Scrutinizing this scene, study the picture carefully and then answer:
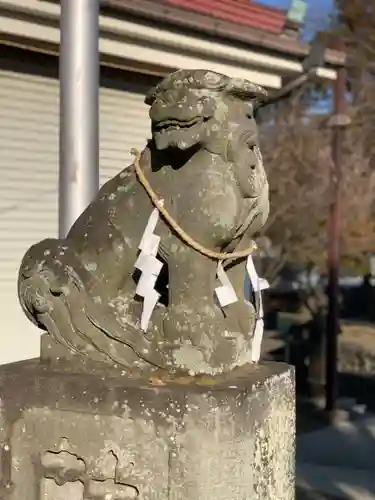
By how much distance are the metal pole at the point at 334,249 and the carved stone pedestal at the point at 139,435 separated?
19.6ft

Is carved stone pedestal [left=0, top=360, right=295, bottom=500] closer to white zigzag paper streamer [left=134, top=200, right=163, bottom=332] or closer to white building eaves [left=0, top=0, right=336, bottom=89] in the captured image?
white zigzag paper streamer [left=134, top=200, right=163, bottom=332]

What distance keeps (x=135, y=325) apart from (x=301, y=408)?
6712mm

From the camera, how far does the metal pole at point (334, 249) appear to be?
8266 millimetres

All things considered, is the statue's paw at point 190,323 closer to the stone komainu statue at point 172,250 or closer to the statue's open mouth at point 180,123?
the stone komainu statue at point 172,250

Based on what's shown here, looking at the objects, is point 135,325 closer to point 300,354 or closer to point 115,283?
point 115,283

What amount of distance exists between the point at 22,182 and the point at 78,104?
2.68m

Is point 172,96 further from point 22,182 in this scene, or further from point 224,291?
point 22,182

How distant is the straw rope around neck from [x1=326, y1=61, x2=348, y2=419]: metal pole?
5922mm

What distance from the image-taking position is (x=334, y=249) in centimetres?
854

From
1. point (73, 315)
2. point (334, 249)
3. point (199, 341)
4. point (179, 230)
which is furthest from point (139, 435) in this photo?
point (334, 249)

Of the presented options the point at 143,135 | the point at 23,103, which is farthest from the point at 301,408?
the point at 23,103

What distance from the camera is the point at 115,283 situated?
8.04 ft

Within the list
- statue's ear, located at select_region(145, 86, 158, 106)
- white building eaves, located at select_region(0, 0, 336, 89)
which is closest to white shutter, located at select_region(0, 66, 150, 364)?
white building eaves, located at select_region(0, 0, 336, 89)

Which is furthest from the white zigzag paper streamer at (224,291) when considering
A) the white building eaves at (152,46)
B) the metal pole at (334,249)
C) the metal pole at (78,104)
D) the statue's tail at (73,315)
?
the metal pole at (334,249)
